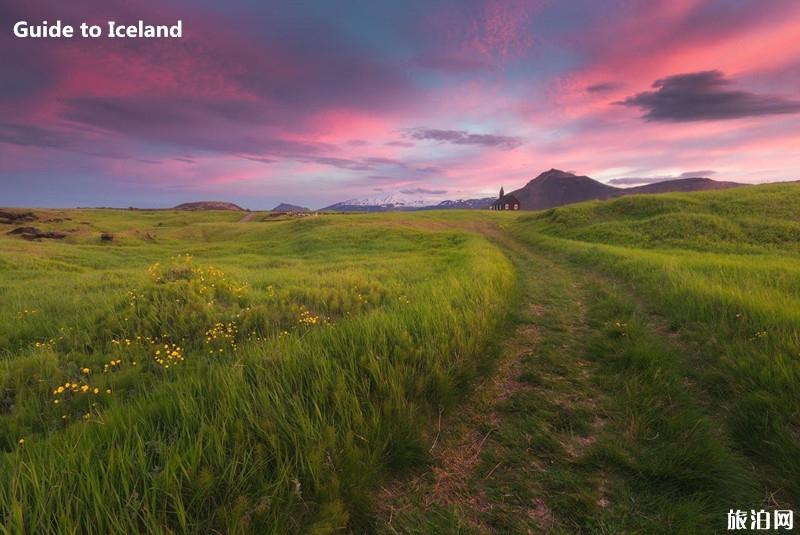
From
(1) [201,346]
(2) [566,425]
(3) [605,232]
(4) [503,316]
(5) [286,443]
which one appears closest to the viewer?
(5) [286,443]

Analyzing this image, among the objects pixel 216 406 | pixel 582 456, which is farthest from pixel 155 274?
pixel 582 456

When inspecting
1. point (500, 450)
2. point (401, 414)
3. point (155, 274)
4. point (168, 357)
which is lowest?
point (500, 450)

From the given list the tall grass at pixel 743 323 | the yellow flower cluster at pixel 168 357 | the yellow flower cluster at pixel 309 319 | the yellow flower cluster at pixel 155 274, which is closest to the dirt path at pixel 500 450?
the tall grass at pixel 743 323

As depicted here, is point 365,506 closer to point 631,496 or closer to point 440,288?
point 631,496

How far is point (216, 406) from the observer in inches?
128

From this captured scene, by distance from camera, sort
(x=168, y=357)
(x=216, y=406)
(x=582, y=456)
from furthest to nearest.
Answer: (x=168, y=357)
(x=582, y=456)
(x=216, y=406)

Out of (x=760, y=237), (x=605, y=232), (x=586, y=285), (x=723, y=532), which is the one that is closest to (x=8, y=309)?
(x=723, y=532)

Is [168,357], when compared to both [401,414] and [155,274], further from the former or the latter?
[155,274]

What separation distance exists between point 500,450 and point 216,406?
3.00 metres

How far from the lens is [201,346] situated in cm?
646

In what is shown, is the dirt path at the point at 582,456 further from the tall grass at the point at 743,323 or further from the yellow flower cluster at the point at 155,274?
the yellow flower cluster at the point at 155,274

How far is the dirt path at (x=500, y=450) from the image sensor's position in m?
2.79

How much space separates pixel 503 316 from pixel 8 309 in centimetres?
1280

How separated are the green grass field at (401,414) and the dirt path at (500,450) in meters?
0.02
